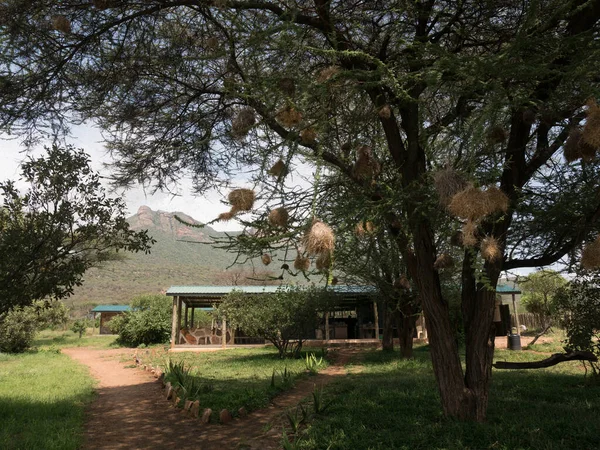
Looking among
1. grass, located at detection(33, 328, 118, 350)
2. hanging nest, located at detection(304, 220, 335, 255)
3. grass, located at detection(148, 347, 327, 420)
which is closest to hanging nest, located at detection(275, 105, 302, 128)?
hanging nest, located at detection(304, 220, 335, 255)

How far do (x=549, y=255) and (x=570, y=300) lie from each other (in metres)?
5.92

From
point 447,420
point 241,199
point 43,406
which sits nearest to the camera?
point 241,199

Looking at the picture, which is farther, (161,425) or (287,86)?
(161,425)

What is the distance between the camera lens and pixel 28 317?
23.6 metres

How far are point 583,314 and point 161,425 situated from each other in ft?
30.7

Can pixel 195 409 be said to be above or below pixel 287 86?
below

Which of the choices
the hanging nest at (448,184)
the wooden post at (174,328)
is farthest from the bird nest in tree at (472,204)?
the wooden post at (174,328)

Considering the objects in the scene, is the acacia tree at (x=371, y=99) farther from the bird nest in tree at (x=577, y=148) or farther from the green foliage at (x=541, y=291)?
the green foliage at (x=541, y=291)

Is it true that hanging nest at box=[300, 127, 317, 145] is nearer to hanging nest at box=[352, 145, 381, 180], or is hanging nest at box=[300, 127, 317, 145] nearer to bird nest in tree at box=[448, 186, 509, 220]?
hanging nest at box=[352, 145, 381, 180]

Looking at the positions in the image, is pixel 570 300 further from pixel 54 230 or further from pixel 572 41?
pixel 54 230

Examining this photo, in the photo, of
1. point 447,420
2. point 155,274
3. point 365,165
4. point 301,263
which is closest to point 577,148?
point 365,165

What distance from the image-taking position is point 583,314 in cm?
1041

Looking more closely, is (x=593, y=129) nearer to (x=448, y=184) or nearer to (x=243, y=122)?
(x=448, y=184)

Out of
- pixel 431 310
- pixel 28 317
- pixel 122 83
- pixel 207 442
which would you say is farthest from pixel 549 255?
pixel 28 317
